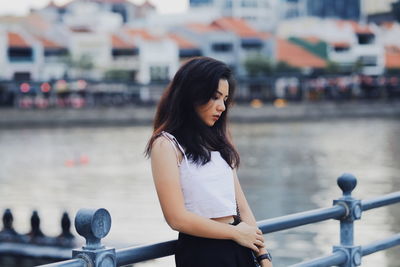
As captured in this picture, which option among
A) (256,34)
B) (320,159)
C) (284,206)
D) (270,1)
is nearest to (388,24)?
(270,1)

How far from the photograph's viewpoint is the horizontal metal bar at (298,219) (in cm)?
338

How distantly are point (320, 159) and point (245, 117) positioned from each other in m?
32.4

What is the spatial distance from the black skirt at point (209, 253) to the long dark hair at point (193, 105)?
258 millimetres

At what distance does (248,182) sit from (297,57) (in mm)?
61161

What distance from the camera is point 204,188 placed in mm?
2967

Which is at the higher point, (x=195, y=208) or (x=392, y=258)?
(x=195, y=208)

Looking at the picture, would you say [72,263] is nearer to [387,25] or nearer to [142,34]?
[142,34]

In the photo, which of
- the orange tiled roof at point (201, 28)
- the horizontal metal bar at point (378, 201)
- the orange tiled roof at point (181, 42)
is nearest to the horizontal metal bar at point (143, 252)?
the horizontal metal bar at point (378, 201)

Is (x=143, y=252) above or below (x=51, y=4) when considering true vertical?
below

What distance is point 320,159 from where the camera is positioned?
25.6 metres

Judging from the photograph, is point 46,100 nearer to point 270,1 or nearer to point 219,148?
point 270,1

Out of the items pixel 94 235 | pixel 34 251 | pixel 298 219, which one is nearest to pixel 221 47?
pixel 34 251

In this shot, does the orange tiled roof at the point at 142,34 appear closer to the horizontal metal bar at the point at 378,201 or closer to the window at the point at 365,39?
the window at the point at 365,39

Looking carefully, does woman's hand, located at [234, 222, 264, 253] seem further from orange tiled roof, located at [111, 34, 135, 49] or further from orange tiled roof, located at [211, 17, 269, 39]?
orange tiled roof, located at [211, 17, 269, 39]
